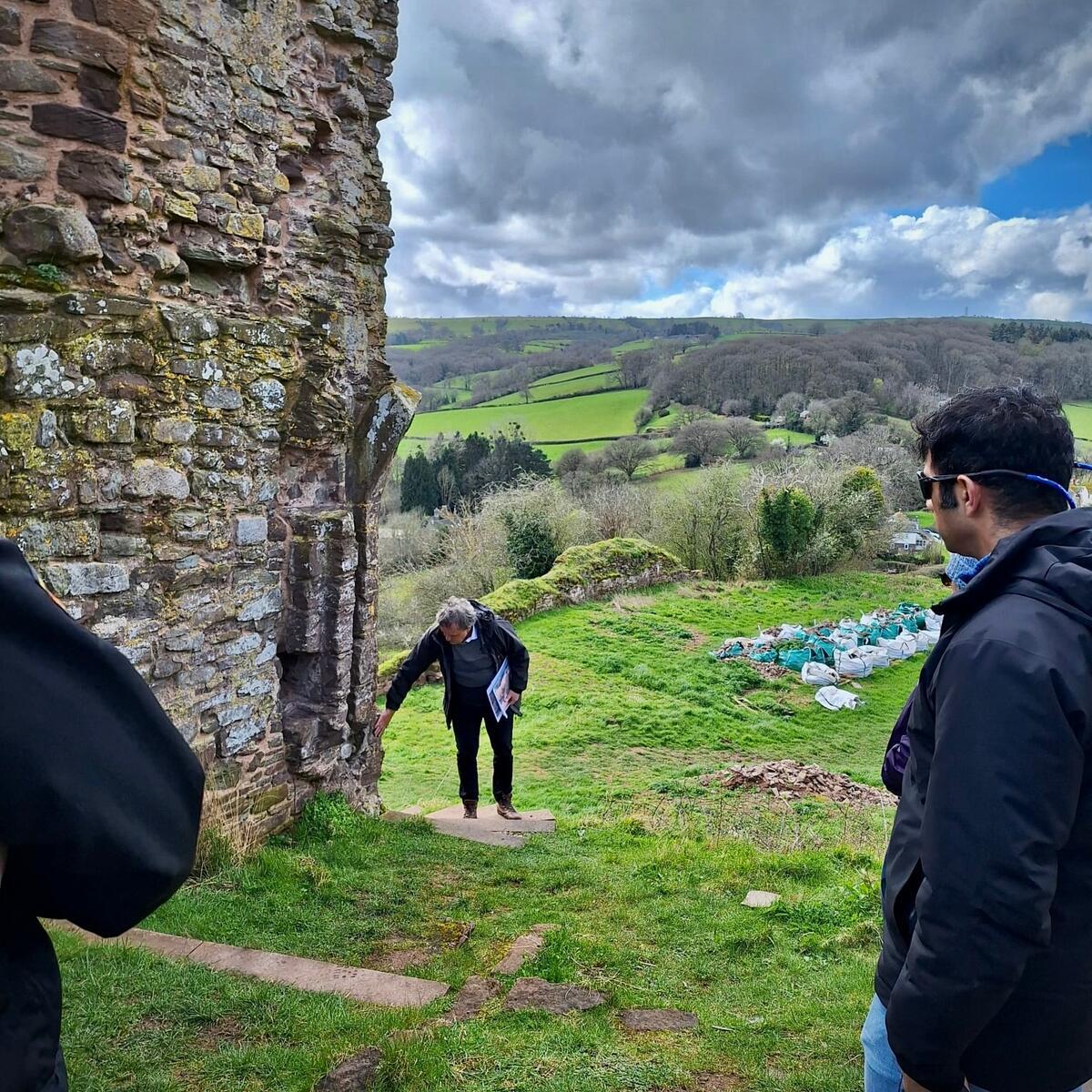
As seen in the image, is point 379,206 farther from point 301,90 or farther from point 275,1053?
point 275,1053

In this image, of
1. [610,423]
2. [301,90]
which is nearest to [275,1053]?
[301,90]

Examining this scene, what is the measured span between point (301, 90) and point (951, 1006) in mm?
6883

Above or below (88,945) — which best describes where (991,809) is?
above

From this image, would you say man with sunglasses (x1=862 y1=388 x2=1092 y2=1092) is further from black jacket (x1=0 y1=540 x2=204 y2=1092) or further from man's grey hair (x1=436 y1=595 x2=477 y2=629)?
man's grey hair (x1=436 y1=595 x2=477 y2=629)

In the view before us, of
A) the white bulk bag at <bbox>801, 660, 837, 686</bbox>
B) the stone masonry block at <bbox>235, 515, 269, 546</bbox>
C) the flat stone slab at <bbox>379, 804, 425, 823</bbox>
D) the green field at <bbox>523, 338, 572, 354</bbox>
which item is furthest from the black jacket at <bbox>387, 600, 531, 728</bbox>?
the green field at <bbox>523, 338, 572, 354</bbox>

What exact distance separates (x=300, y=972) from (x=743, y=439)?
46356 millimetres

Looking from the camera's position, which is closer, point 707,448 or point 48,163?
point 48,163

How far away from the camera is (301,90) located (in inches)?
260

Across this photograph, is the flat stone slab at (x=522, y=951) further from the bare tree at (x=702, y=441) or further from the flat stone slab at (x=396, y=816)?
the bare tree at (x=702, y=441)

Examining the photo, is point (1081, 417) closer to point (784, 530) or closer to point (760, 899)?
point (784, 530)

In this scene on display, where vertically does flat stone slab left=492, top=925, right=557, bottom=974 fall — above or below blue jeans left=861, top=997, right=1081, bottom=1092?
below

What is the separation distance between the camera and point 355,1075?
339cm

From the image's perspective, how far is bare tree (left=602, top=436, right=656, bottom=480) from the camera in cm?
4801

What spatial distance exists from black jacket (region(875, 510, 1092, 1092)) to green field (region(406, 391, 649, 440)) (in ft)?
187
